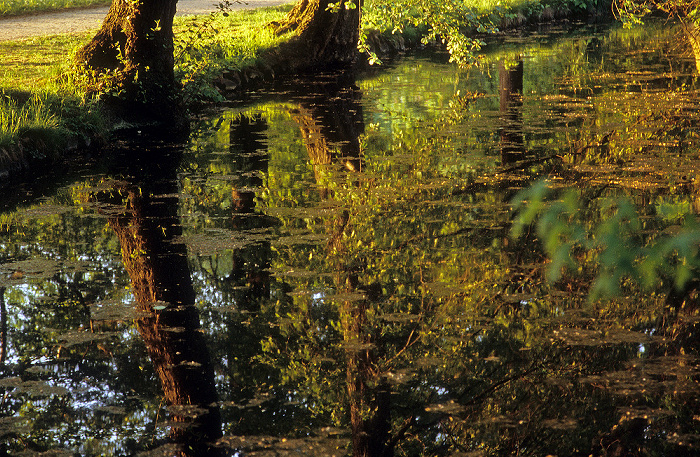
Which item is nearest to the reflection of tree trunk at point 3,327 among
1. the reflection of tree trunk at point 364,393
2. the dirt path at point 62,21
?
the reflection of tree trunk at point 364,393

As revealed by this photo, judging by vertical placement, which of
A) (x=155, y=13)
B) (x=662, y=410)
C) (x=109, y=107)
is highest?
(x=155, y=13)

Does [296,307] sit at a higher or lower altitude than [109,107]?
lower

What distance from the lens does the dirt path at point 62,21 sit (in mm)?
19922

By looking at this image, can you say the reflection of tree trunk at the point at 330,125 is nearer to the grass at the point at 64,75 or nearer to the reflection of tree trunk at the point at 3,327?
the grass at the point at 64,75

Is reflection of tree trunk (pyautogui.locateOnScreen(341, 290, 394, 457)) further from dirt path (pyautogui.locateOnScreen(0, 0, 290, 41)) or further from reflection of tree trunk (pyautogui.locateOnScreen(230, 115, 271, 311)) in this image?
dirt path (pyautogui.locateOnScreen(0, 0, 290, 41))

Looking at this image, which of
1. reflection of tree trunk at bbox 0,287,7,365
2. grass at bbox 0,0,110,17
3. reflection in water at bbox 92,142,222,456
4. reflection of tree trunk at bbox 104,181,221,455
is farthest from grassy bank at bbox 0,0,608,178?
grass at bbox 0,0,110,17

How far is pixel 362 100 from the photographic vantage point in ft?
46.9

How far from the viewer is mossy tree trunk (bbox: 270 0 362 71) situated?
707 inches

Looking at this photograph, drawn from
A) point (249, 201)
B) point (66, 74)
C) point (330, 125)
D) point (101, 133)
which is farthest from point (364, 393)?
point (66, 74)

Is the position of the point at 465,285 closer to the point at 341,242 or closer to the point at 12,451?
the point at 341,242

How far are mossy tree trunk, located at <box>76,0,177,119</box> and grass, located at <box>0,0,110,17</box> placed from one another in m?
13.2

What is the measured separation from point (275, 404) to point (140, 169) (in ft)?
20.3

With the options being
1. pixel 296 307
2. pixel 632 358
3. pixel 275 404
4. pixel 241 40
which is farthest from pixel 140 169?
pixel 241 40

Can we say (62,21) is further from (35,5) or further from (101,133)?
(101,133)
